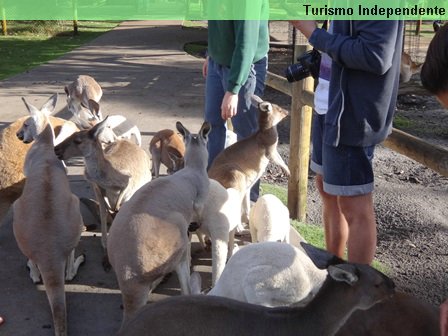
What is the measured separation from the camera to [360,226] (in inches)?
99.5

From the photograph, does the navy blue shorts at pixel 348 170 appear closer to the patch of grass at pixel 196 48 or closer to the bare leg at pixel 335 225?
the bare leg at pixel 335 225

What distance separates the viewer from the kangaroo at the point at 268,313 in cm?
195

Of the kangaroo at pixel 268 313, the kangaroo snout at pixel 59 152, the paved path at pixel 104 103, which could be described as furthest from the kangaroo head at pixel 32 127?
the kangaroo at pixel 268 313

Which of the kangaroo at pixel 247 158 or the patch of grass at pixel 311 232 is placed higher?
the kangaroo at pixel 247 158

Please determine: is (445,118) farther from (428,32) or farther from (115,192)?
(428,32)

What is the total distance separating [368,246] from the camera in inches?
99.6

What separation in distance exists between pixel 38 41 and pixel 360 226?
50.7 ft

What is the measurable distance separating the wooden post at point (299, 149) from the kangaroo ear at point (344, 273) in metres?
2.03

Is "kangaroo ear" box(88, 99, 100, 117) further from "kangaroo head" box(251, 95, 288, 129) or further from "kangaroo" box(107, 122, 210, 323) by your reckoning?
"kangaroo" box(107, 122, 210, 323)

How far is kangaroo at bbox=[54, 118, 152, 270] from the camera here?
10.7 feet

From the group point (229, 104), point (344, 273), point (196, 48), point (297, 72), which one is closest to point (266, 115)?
point (229, 104)

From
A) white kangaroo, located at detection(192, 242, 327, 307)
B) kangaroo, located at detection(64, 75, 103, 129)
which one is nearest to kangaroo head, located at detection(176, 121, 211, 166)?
white kangaroo, located at detection(192, 242, 327, 307)

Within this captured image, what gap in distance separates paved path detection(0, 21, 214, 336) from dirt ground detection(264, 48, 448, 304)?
3.89ft

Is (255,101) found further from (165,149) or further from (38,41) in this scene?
(38,41)
